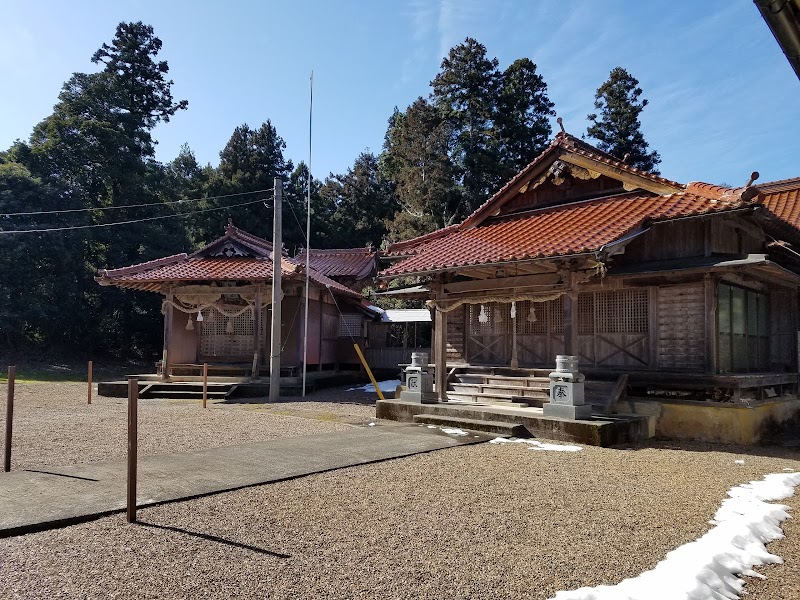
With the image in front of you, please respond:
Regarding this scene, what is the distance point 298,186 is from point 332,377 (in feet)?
90.6

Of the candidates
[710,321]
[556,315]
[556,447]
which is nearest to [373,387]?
[556,315]

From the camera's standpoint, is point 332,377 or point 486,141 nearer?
point 332,377

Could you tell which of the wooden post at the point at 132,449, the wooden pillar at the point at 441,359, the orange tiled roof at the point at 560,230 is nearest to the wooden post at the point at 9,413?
the wooden post at the point at 132,449

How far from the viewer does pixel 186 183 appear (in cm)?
4053

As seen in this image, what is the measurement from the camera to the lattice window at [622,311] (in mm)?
10820

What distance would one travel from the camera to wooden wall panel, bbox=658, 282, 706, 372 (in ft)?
33.0

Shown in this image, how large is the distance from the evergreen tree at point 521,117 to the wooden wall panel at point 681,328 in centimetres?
2287

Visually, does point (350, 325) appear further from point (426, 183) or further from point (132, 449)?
point (132, 449)

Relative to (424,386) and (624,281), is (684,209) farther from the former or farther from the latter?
(424,386)

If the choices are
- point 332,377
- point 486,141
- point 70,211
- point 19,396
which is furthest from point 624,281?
point 70,211

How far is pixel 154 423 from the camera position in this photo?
10.6 meters

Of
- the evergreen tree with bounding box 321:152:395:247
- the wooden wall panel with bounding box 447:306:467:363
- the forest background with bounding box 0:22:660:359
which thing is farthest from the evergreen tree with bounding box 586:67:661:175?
the wooden wall panel with bounding box 447:306:467:363

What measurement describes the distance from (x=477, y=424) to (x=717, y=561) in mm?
5841

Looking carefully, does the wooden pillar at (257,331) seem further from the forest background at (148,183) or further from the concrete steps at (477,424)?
the forest background at (148,183)
